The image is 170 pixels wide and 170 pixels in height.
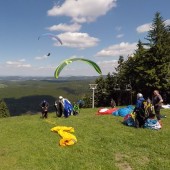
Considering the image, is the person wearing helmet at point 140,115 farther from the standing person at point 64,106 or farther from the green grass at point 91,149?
the standing person at point 64,106

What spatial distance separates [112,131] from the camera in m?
19.3

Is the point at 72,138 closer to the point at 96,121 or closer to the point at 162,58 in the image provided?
the point at 96,121

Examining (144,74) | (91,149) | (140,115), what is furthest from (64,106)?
(144,74)

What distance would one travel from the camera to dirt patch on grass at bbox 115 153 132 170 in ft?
44.8

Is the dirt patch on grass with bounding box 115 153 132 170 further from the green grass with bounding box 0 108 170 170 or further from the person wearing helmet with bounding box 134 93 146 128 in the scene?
the person wearing helmet with bounding box 134 93 146 128

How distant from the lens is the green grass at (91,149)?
14.1 meters

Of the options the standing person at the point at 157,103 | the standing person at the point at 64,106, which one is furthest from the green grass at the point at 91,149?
the standing person at the point at 64,106

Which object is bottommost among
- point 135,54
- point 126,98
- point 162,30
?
point 126,98

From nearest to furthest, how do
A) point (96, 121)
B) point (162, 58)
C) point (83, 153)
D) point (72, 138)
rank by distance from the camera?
point (83, 153)
point (72, 138)
point (96, 121)
point (162, 58)

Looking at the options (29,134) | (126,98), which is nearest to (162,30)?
(126,98)

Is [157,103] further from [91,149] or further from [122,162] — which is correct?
[122,162]

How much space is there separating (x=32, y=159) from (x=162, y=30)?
5411cm

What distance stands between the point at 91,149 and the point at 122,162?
2.42m

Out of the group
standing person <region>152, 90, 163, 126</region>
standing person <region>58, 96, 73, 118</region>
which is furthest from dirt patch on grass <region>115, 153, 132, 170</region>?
standing person <region>58, 96, 73, 118</region>
